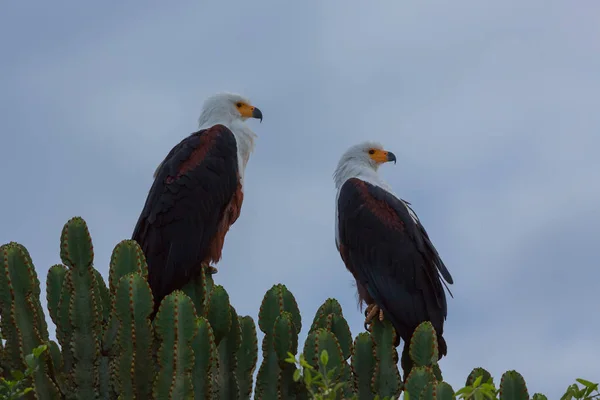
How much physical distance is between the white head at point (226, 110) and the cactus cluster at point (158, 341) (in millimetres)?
2253

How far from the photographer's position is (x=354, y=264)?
8.79 meters

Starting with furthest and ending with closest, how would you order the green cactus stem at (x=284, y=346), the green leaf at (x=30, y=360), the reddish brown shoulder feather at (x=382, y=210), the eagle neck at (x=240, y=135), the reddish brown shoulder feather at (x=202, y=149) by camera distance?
the eagle neck at (x=240, y=135) < the reddish brown shoulder feather at (x=382, y=210) < the reddish brown shoulder feather at (x=202, y=149) < the green cactus stem at (x=284, y=346) < the green leaf at (x=30, y=360)

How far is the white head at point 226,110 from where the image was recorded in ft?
32.2

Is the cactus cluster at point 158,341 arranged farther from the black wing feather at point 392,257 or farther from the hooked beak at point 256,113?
the hooked beak at point 256,113

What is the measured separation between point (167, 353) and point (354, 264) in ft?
8.05

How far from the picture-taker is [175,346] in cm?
680

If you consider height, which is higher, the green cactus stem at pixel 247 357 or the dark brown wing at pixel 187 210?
the dark brown wing at pixel 187 210

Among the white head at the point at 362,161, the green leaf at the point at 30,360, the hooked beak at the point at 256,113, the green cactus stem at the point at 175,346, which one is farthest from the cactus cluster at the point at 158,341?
the hooked beak at the point at 256,113

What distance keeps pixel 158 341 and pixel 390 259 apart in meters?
2.39

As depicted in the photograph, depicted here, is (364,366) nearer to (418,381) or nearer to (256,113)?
(418,381)

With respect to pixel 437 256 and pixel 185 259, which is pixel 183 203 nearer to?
pixel 185 259

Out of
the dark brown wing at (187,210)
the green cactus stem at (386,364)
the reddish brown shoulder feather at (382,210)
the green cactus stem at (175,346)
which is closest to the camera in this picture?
the green cactus stem at (175,346)

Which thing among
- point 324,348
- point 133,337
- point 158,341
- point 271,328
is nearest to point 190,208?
point 271,328

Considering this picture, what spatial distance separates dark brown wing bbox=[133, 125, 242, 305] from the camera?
825cm
